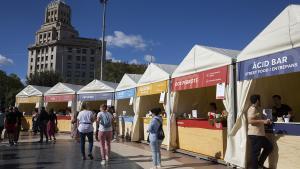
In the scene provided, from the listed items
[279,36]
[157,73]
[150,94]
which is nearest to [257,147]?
[279,36]

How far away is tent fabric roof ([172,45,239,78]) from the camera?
9.50m

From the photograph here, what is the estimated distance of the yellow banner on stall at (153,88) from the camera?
1286 centimetres

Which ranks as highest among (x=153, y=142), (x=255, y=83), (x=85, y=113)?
(x=255, y=83)

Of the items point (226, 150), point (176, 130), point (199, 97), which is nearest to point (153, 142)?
point (226, 150)

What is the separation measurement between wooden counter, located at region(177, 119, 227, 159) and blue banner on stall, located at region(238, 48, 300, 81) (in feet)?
6.09

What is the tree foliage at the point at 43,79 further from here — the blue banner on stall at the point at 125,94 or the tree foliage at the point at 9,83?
the blue banner on stall at the point at 125,94

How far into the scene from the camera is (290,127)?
735 cm

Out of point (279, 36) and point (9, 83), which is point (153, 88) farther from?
point (9, 83)

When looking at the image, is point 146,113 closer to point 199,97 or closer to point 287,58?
point 199,97

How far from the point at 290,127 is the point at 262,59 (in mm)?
1599

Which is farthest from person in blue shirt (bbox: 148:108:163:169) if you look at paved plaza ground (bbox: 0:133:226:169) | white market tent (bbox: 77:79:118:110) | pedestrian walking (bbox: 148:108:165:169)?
white market tent (bbox: 77:79:118:110)

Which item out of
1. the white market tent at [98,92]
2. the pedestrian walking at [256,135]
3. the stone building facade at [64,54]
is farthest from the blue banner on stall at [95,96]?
the stone building facade at [64,54]

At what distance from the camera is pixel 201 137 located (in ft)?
34.6

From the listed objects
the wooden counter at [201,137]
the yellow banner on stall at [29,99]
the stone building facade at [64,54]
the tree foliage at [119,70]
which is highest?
the stone building facade at [64,54]
